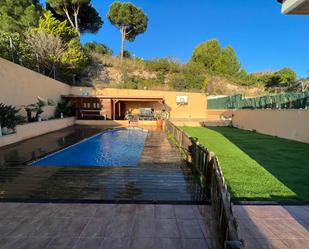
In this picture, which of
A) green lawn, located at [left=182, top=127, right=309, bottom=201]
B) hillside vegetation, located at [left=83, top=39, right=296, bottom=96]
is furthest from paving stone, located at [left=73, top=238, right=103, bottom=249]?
hillside vegetation, located at [left=83, top=39, right=296, bottom=96]

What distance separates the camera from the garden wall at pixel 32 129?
9.34m

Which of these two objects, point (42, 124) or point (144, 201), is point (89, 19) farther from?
point (144, 201)

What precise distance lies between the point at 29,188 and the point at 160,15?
30.2m

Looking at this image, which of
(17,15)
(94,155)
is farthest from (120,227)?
(17,15)

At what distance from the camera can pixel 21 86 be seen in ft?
39.2

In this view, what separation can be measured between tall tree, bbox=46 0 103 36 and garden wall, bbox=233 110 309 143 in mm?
19078

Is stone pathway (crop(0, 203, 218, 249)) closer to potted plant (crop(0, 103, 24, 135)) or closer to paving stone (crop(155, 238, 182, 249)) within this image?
paving stone (crop(155, 238, 182, 249))

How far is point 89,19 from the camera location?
27.5 m

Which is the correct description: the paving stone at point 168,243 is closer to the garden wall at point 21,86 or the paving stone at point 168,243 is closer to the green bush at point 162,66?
the garden wall at point 21,86

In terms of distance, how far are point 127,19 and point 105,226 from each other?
2923 cm

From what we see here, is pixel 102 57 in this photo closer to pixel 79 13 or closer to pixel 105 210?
pixel 79 13

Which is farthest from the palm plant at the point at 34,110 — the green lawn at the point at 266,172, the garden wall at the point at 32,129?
the green lawn at the point at 266,172

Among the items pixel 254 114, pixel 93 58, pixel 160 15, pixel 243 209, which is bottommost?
pixel 243 209

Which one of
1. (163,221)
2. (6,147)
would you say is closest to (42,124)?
(6,147)
